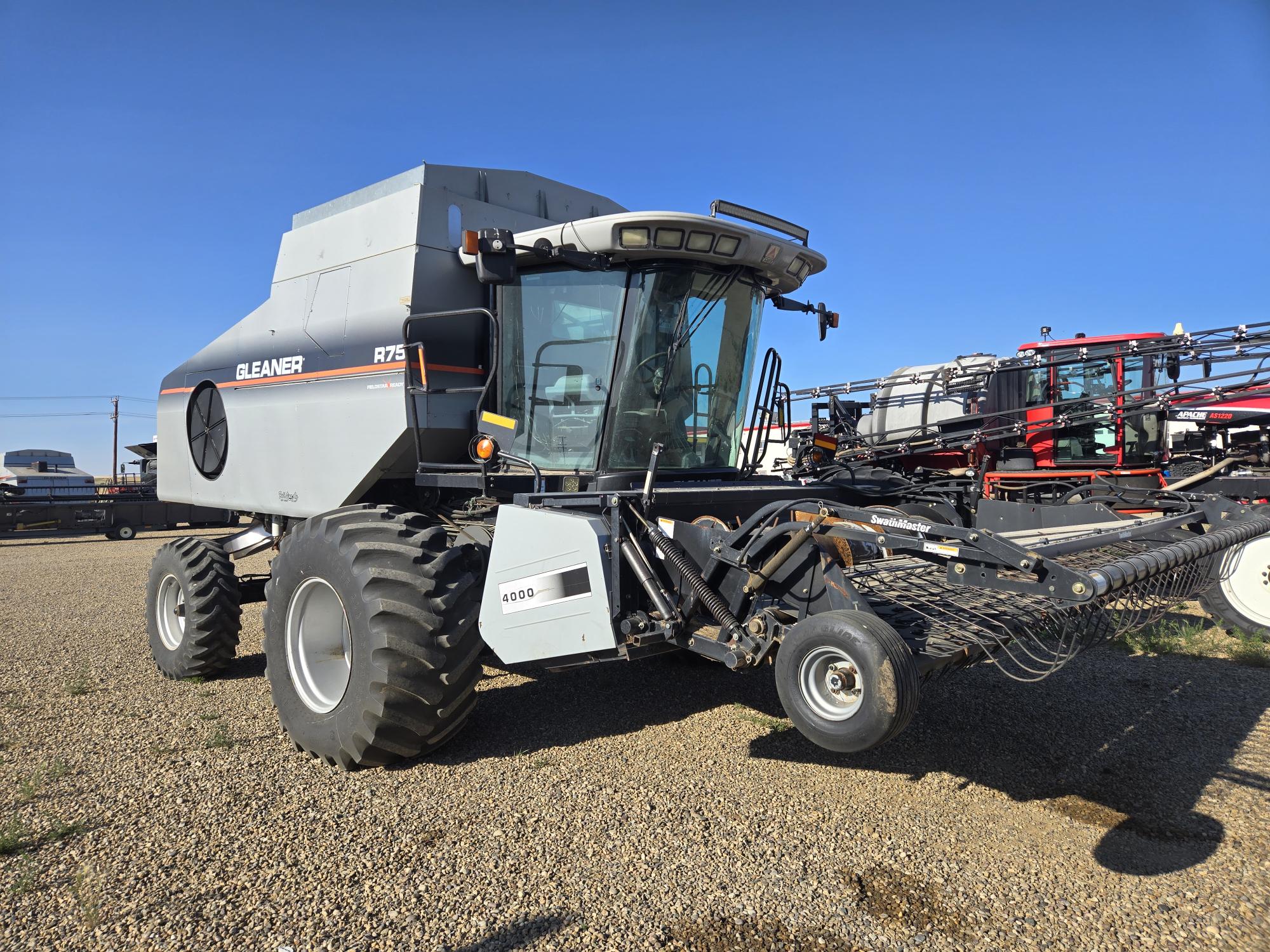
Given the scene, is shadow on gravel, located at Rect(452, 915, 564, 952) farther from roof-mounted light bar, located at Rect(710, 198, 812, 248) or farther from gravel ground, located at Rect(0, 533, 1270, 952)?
roof-mounted light bar, located at Rect(710, 198, 812, 248)

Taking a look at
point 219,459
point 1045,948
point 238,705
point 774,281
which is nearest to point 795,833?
point 1045,948

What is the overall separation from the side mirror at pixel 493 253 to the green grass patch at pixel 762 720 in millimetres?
2750

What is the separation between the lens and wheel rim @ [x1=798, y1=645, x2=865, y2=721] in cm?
276

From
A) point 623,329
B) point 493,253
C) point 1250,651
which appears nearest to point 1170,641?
point 1250,651

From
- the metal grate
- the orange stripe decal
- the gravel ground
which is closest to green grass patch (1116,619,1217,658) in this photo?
the gravel ground

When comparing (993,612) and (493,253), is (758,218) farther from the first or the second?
(993,612)

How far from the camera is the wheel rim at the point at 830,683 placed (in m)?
2.76

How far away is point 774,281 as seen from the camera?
4.91 metres

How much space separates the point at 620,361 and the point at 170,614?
4.09 metres

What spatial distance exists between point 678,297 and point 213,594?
3.84 metres

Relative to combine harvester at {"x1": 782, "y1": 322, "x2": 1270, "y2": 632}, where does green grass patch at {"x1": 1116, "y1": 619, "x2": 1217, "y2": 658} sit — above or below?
below

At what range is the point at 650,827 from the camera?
330 cm

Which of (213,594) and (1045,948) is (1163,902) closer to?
(1045,948)

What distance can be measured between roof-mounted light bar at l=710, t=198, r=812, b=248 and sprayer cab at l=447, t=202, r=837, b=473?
1cm
